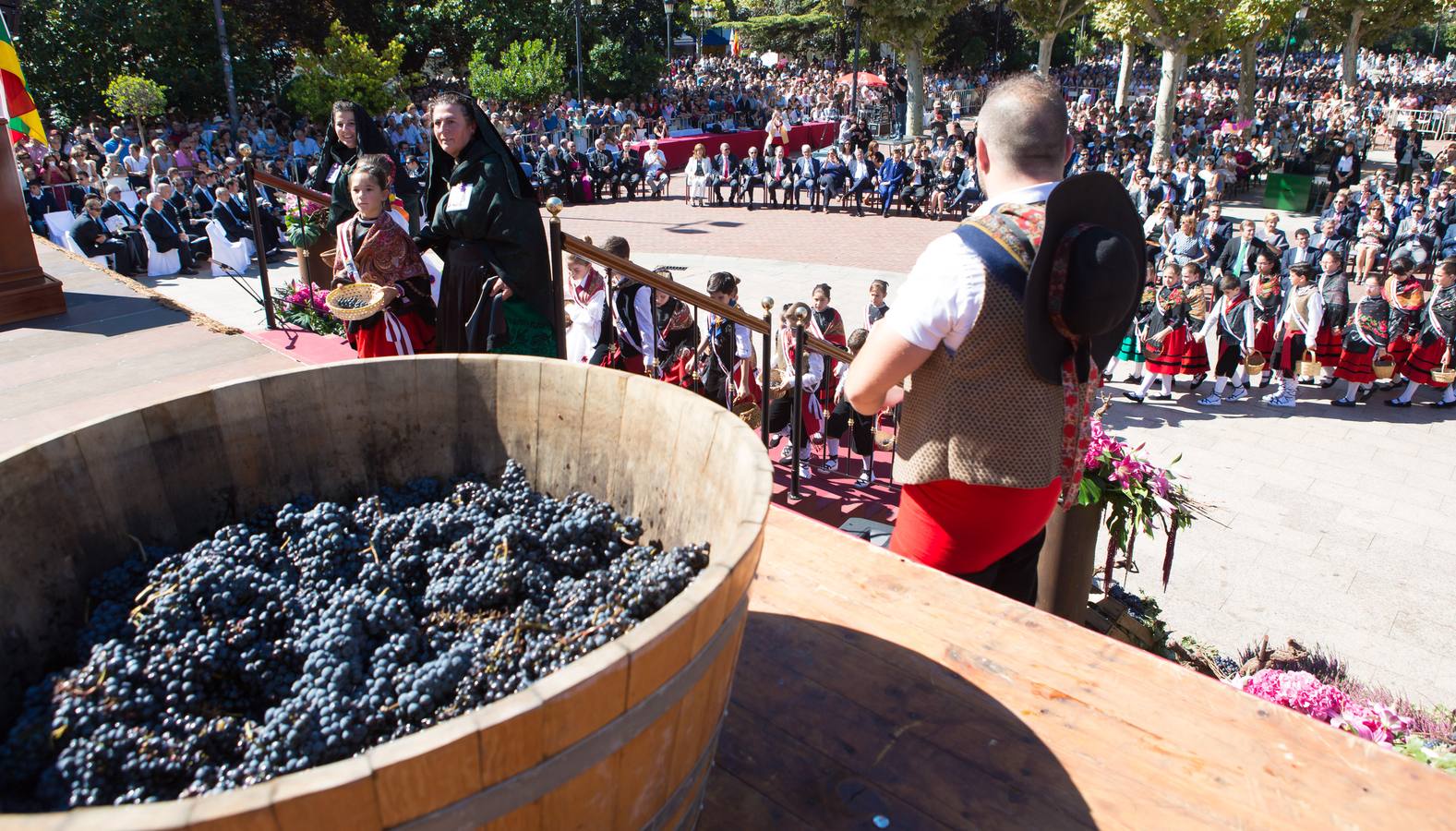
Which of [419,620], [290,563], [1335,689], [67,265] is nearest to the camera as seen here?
[419,620]

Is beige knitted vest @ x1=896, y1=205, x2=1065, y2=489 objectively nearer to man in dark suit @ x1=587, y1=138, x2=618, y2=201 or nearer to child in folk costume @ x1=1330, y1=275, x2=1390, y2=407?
child in folk costume @ x1=1330, y1=275, x2=1390, y2=407

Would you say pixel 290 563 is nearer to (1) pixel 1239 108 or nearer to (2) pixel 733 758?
(2) pixel 733 758

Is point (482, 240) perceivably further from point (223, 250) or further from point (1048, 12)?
point (1048, 12)

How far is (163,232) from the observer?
523 inches

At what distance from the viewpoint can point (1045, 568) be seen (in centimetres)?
384

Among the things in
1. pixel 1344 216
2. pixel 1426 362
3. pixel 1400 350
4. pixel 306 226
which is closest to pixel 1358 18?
pixel 1344 216

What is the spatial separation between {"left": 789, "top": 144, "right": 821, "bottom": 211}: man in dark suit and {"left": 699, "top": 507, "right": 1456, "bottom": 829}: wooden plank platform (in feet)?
63.0

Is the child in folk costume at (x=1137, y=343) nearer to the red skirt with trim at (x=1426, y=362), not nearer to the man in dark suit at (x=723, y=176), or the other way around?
the red skirt with trim at (x=1426, y=362)

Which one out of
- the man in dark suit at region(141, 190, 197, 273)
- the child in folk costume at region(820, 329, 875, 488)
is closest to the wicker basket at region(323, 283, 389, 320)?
the child in folk costume at region(820, 329, 875, 488)

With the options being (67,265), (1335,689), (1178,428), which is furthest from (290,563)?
(1178,428)

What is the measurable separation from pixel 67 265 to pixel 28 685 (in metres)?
7.32

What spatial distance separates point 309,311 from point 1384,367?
1072 centimetres

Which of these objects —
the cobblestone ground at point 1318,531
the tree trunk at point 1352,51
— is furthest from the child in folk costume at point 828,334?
the tree trunk at point 1352,51

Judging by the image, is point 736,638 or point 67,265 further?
point 67,265
